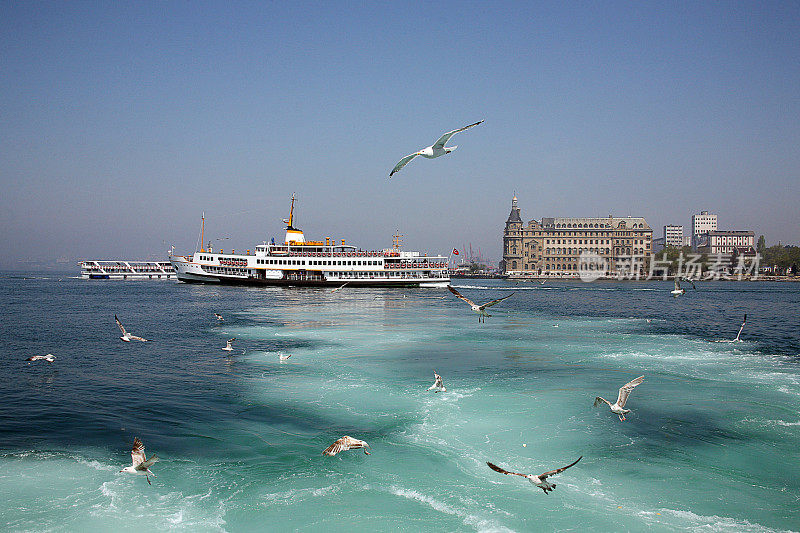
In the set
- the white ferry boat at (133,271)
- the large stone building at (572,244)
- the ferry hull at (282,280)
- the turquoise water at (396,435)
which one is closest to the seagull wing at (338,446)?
the turquoise water at (396,435)

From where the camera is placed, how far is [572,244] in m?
192

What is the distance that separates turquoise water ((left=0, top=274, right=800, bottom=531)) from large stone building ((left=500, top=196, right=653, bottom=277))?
546ft

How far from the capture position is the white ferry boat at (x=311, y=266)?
88.3 m

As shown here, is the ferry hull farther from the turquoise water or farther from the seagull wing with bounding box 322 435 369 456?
the seagull wing with bounding box 322 435 369 456

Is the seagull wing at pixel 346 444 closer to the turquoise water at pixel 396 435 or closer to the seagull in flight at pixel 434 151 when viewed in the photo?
the turquoise water at pixel 396 435

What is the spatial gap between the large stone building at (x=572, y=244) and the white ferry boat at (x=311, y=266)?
10464cm

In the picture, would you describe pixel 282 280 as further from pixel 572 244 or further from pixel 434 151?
pixel 572 244

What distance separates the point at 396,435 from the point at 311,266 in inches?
3041

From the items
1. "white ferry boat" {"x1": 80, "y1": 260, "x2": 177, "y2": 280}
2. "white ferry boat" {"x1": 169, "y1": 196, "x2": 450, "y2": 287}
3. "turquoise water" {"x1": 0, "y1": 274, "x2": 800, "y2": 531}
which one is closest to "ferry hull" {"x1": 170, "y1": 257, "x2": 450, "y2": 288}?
"white ferry boat" {"x1": 169, "y1": 196, "x2": 450, "y2": 287}

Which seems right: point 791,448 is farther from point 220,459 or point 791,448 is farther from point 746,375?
point 220,459

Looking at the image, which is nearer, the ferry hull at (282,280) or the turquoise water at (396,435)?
the turquoise water at (396,435)

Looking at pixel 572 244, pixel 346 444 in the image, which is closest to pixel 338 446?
pixel 346 444

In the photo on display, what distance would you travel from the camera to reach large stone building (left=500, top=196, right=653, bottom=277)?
623ft

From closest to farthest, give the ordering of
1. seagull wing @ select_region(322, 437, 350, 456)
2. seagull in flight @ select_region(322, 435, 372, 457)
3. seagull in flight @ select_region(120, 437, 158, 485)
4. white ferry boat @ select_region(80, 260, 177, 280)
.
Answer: seagull in flight @ select_region(120, 437, 158, 485)
seagull in flight @ select_region(322, 435, 372, 457)
seagull wing @ select_region(322, 437, 350, 456)
white ferry boat @ select_region(80, 260, 177, 280)
